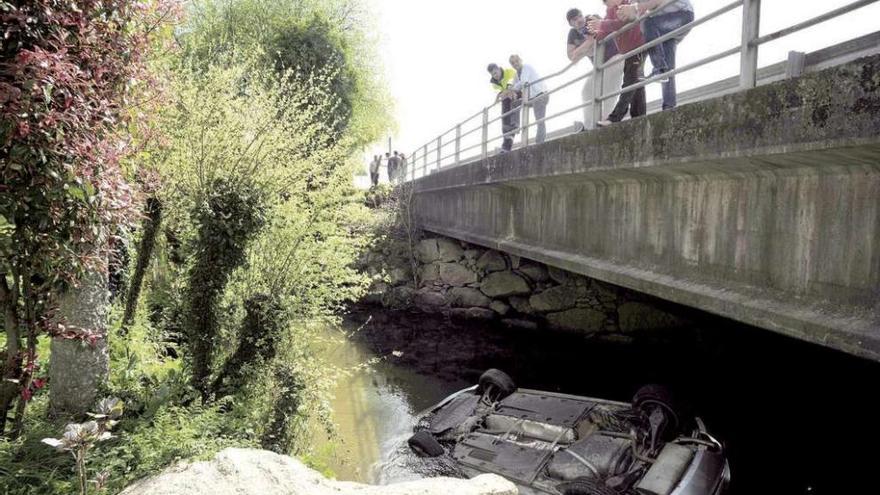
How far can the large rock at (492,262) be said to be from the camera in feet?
52.9

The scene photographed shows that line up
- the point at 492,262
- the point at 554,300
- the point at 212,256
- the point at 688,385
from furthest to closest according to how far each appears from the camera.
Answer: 1. the point at 492,262
2. the point at 554,300
3. the point at 688,385
4. the point at 212,256

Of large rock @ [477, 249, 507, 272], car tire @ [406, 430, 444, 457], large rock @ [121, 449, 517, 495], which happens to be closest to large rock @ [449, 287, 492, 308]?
large rock @ [477, 249, 507, 272]

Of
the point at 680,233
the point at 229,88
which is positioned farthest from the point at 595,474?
the point at 229,88

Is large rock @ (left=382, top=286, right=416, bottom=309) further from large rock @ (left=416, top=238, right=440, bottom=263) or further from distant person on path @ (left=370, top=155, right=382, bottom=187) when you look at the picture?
distant person on path @ (left=370, top=155, right=382, bottom=187)

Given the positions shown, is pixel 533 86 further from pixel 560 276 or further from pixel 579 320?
pixel 579 320

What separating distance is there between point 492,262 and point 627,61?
10507 mm

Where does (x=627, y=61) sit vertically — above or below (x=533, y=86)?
below

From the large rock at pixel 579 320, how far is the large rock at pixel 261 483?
31.6 ft

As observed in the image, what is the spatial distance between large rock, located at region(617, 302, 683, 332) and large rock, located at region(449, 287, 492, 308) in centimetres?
406

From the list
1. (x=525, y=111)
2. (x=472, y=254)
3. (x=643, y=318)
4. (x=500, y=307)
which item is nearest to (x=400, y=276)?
(x=472, y=254)

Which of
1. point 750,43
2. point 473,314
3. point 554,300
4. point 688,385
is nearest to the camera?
point 750,43

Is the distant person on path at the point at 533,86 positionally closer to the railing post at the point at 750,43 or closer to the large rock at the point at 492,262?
the railing post at the point at 750,43

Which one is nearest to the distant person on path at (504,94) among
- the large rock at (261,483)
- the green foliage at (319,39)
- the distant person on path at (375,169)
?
the large rock at (261,483)

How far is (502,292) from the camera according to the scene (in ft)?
51.5
